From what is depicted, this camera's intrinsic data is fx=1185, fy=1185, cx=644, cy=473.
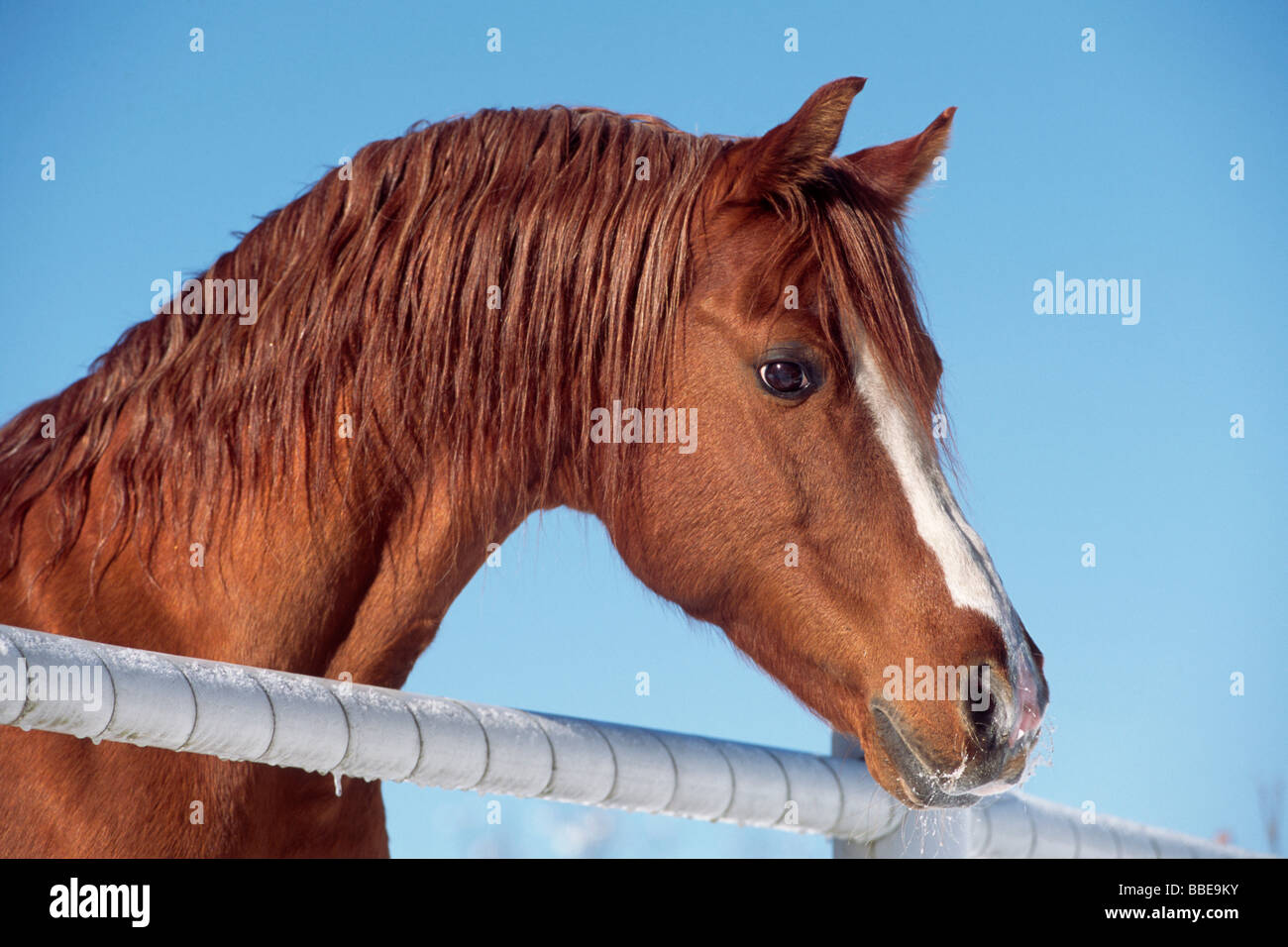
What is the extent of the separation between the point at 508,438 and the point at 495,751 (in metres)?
0.72

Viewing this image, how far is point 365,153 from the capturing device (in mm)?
2461

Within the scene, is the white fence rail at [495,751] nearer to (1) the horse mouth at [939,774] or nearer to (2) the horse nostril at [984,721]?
(1) the horse mouth at [939,774]

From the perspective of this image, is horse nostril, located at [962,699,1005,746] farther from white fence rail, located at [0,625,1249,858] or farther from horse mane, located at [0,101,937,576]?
horse mane, located at [0,101,937,576]

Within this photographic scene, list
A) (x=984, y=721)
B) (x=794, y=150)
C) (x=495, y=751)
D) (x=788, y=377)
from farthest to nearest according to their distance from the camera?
(x=794, y=150)
(x=788, y=377)
(x=984, y=721)
(x=495, y=751)

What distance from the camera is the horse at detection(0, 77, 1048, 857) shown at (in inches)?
84.4

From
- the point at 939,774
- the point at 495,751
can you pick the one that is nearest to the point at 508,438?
the point at 495,751

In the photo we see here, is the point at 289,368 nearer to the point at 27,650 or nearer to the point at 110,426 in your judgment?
the point at 110,426

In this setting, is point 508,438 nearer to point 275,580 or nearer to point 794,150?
point 275,580

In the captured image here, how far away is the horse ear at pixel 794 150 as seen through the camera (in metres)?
2.32

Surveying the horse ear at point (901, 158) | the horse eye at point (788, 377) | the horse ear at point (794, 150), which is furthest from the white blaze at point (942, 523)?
the horse ear at point (901, 158)

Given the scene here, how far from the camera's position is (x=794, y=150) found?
2375mm

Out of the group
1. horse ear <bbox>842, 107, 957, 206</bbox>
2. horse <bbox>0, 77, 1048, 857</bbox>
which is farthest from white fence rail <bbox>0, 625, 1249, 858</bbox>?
horse ear <bbox>842, 107, 957, 206</bbox>
